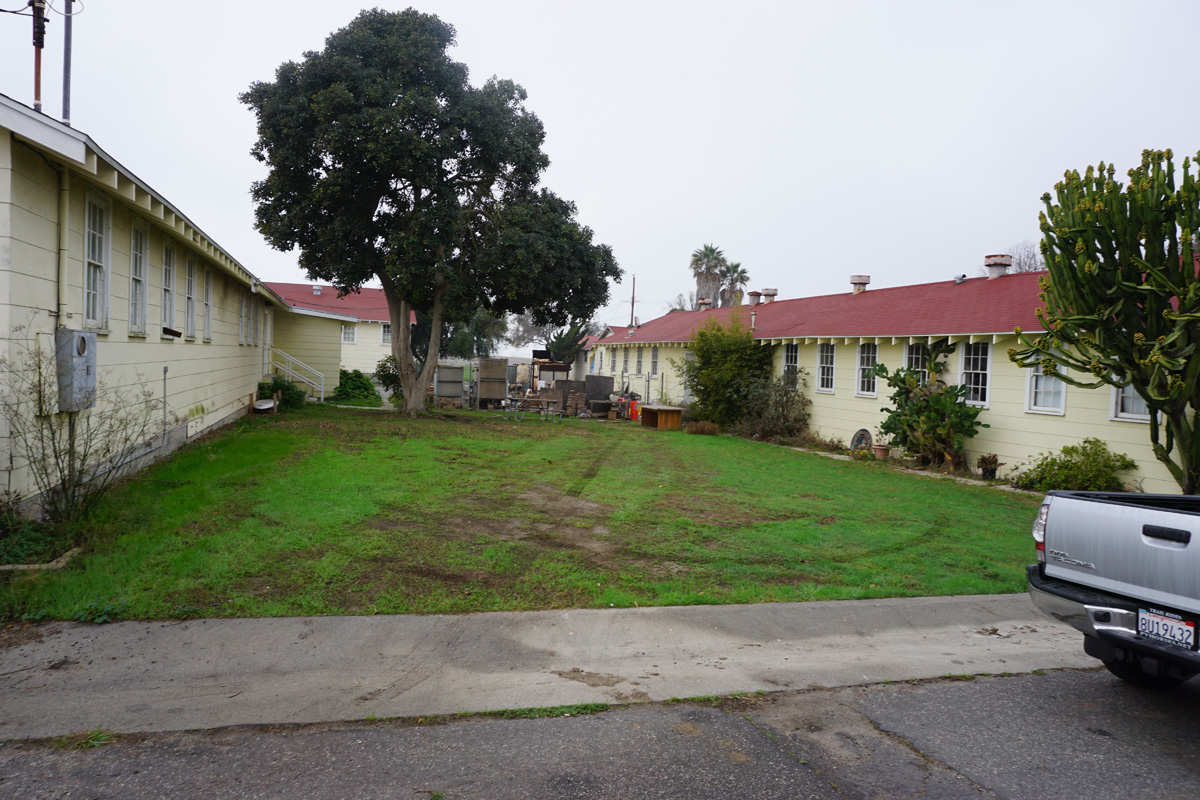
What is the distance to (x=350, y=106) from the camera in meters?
18.1

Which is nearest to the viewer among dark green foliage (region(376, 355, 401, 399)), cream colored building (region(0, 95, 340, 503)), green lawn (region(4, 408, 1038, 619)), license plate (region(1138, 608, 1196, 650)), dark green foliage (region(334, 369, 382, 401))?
license plate (region(1138, 608, 1196, 650))

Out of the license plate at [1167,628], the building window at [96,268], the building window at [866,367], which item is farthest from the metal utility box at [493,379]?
the license plate at [1167,628]

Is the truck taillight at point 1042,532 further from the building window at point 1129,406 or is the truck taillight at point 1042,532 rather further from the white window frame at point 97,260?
the building window at point 1129,406

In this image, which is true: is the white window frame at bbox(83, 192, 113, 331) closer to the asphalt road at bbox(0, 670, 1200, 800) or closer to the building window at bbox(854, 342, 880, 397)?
the asphalt road at bbox(0, 670, 1200, 800)

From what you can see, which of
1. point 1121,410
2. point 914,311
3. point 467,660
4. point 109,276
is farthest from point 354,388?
point 467,660

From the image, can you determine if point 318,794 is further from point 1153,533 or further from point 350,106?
point 350,106

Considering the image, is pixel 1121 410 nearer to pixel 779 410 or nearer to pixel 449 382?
pixel 779 410

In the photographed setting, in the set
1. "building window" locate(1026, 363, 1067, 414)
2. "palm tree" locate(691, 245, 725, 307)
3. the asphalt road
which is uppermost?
"palm tree" locate(691, 245, 725, 307)

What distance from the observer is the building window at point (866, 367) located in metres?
18.9

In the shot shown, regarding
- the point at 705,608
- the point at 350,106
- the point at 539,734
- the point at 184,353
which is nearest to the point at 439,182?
the point at 350,106

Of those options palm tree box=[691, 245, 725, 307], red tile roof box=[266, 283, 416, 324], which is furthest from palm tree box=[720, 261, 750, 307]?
red tile roof box=[266, 283, 416, 324]

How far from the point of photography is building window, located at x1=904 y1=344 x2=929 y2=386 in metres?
16.9

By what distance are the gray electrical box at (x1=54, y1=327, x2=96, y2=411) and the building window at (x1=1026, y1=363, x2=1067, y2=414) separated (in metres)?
14.4

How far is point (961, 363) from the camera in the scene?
1631 cm
